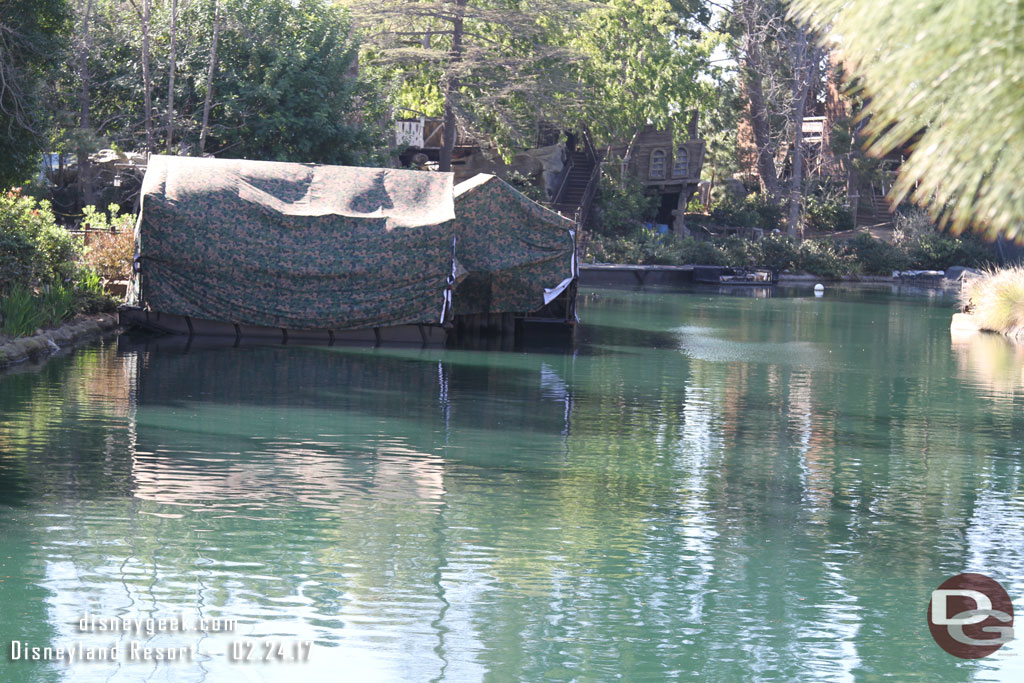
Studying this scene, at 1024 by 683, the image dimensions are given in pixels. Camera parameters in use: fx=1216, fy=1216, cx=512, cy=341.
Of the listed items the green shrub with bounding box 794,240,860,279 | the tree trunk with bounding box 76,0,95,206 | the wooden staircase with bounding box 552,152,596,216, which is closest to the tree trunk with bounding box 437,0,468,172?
the wooden staircase with bounding box 552,152,596,216

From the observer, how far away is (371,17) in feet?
137

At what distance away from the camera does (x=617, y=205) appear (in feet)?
174

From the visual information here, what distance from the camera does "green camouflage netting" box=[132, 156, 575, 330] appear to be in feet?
74.7

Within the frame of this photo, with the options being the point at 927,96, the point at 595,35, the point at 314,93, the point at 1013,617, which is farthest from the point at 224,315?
the point at 595,35

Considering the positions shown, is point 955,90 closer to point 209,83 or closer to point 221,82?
point 209,83

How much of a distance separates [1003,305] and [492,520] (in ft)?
76.8

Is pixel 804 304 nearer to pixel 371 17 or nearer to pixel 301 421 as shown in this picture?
pixel 371 17

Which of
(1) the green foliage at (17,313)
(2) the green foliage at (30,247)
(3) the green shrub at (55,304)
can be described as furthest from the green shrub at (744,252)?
(1) the green foliage at (17,313)

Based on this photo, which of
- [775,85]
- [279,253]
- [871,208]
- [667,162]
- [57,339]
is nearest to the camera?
[57,339]

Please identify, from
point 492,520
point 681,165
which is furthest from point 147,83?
point 681,165

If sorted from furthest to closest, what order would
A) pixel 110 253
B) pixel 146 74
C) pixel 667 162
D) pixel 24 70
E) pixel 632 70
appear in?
pixel 667 162 < pixel 632 70 < pixel 146 74 < pixel 110 253 < pixel 24 70

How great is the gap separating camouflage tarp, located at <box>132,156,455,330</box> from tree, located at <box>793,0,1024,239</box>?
19.7m

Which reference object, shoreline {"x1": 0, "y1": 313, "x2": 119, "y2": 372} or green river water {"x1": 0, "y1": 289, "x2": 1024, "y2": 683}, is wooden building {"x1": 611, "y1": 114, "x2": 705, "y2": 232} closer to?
shoreline {"x1": 0, "y1": 313, "x2": 119, "y2": 372}

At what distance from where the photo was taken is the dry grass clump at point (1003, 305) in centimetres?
2972
